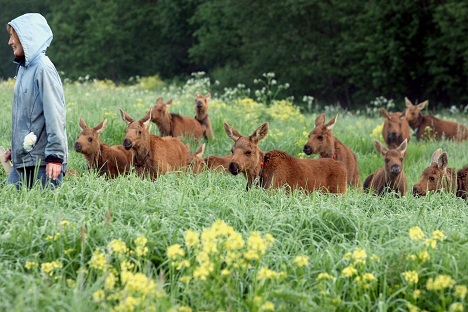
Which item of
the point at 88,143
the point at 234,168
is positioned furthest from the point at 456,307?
the point at 88,143

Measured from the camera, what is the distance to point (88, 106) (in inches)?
696

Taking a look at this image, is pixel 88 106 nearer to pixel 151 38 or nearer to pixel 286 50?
pixel 286 50

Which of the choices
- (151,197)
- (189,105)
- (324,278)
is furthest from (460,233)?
(189,105)

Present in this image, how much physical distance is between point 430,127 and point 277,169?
31.7 ft

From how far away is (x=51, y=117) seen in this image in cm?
834

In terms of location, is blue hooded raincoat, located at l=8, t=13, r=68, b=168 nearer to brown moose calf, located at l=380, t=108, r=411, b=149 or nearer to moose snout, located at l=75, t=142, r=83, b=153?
moose snout, located at l=75, t=142, r=83, b=153

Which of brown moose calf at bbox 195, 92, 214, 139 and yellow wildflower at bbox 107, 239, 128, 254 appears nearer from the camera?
yellow wildflower at bbox 107, 239, 128, 254

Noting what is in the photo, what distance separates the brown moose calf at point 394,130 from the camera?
1645 cm

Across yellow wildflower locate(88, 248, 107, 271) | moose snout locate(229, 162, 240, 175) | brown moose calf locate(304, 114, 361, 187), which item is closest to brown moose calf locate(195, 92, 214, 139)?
brown moose calf locate(304, 114, 361, 187)

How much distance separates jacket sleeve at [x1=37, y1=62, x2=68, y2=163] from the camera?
8.31 metres

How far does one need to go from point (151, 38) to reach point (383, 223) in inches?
1838

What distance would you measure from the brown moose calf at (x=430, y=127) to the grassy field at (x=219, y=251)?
975cm

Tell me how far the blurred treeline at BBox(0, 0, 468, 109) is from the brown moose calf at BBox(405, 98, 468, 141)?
12.7 metres

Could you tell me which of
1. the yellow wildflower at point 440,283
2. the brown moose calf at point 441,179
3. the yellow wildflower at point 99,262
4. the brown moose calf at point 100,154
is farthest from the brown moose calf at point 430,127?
the yellow wildflower at point 99,262
